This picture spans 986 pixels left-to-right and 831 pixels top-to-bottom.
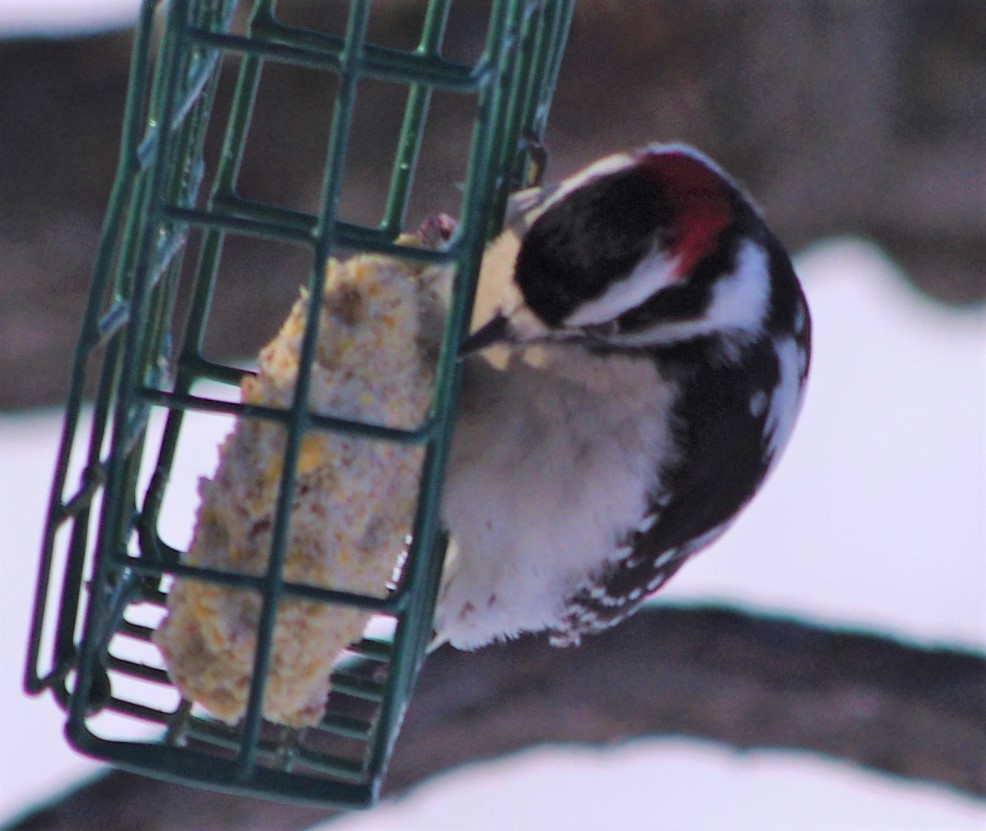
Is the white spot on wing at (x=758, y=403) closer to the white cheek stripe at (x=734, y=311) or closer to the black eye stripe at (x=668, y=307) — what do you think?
the white cheek stripe at (x=734, y=311)

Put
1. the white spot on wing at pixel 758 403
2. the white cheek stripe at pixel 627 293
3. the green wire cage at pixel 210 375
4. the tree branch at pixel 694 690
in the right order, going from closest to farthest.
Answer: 1. the green wire cage at pixel 210 375
2. the white cheek stripe at pixel 627 293
3. the white spot on wing at pixel 758 403
4. the tree branch at pixel 694 690

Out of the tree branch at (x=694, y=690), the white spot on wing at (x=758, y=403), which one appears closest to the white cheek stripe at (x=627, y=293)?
the white spot on wing at (x=758, y=403)

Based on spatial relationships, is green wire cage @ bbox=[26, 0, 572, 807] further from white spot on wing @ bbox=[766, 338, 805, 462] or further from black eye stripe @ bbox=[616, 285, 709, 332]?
white spot on wing @ bbox=[766, 338, 805, 462]

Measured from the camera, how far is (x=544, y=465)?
162cm

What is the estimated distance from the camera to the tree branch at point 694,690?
2.41m

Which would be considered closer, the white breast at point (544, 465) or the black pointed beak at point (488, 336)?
the black pointed beak at point (488, 336)

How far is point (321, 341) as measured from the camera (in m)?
1.40

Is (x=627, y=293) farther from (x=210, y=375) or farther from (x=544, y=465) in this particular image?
(x=210, y=375)

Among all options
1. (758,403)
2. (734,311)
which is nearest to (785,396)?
(758,403)

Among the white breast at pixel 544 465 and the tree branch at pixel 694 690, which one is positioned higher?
the white breast at pixel 544 465

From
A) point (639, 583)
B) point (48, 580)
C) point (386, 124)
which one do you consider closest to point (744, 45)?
point (386, 124)

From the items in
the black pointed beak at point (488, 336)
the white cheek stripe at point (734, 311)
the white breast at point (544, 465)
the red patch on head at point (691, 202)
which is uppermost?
the red patch on head at point (691, 202)

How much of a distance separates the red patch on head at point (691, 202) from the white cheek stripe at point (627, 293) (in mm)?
39

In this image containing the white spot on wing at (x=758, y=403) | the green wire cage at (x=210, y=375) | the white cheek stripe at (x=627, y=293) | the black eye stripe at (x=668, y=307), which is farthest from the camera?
the white spot on wing at (x=758, y=403)
